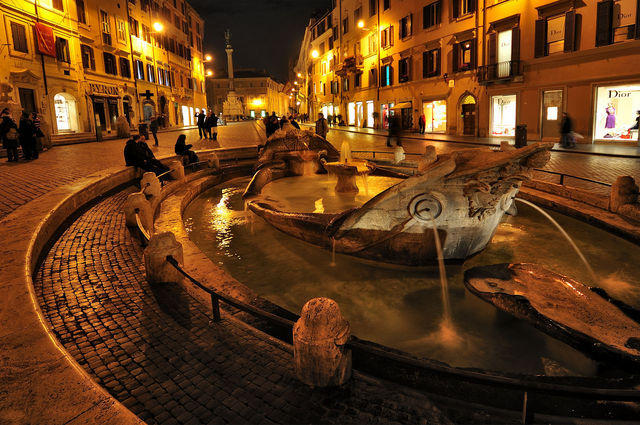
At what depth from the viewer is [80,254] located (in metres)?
6.19

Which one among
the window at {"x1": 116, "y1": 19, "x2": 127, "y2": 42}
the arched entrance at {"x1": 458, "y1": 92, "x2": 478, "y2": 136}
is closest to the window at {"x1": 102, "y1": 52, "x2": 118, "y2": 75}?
the window at {"x1": 116, "y1": 19, "x2": 127, "y2": 42}

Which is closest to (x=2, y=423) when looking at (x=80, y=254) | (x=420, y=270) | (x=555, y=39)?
(x=80, y=254)

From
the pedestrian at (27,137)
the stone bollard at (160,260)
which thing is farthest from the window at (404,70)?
the stone bollard at (160,260)

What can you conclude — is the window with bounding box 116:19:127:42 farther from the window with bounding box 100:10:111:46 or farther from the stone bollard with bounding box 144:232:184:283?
the stone bollard with bounding box 144:232:184:283

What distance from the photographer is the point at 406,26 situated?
3369cm

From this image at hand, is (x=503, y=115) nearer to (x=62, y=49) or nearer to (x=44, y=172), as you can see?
(x=44, y=172)

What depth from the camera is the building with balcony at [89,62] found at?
2422cm

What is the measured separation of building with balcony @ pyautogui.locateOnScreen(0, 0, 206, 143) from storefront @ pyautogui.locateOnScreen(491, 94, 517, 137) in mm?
23177

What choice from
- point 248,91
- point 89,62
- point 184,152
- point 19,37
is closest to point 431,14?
point 184,152

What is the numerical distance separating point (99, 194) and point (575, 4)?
70.9 ft

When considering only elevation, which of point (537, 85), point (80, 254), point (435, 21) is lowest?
point (80, 254)

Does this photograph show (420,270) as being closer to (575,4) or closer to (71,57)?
(575,4)

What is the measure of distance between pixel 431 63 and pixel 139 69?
24842 millimetres

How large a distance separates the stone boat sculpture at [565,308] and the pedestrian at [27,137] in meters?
14.8
